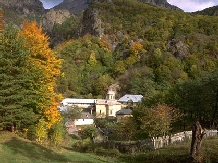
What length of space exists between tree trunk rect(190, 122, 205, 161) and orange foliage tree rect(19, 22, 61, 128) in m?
13.2

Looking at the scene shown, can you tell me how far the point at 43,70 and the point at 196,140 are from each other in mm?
14325

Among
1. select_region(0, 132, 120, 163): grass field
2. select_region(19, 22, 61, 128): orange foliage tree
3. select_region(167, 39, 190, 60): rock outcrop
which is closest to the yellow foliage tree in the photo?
select_region(167, 39, 190, 60): rock outcrop

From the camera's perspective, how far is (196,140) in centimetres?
1169

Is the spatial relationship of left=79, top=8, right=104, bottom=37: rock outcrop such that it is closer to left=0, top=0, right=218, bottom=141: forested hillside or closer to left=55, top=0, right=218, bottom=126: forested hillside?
left=0, top=0, right=218, bottom=141: forested hillside

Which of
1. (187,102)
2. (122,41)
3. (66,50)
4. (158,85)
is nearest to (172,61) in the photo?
(158,85)

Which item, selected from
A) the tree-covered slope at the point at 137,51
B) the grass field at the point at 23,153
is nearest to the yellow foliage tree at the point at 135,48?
the tree-covered slope at the point at 137,51

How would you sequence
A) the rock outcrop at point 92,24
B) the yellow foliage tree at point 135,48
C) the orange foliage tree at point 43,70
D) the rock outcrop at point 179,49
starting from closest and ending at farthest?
the orange foliage tree at point 43,70
the rock outcrop at point 179,49
the yellow foliage tree at point 135,48
the rock outcrop at point 92,24

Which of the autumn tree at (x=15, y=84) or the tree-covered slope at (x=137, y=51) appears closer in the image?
the autumn tree at (x=15, y=84)

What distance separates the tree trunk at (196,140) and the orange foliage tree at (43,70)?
1317cm

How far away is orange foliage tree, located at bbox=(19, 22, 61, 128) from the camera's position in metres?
21.9

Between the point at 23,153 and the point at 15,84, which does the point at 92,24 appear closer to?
the point at 15,84

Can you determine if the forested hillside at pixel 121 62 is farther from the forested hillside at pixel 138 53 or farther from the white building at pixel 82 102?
the white building at pixel 82 102

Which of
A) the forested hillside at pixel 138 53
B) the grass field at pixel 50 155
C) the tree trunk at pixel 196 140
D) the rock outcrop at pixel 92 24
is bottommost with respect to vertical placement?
the grass field at pixel 50 155

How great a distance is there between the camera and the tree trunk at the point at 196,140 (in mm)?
11379
